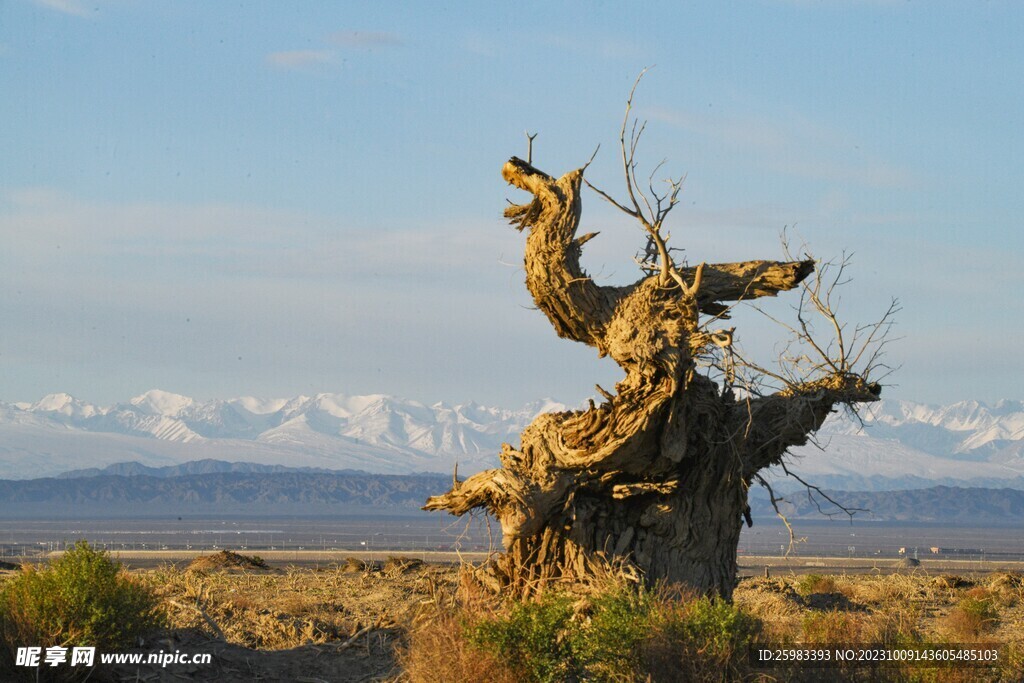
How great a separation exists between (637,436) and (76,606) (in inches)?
262

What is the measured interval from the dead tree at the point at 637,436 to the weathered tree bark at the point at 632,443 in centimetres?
2

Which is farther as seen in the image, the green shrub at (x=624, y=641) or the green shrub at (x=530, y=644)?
the green shrub at (x=530, y=644)

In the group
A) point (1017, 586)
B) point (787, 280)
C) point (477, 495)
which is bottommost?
point (1017, 586)

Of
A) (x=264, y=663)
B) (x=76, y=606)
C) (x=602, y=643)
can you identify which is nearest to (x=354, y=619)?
(x=264, y=663)

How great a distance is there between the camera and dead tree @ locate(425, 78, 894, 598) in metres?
15.3

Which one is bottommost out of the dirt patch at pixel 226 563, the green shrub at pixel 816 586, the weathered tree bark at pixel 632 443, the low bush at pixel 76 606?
the green shrub at pixel 816 586

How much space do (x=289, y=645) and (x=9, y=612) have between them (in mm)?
3739

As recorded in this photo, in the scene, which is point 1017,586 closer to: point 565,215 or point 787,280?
point 787,280

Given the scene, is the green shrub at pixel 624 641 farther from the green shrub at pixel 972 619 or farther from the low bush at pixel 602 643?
the green shrub at pixel 972 619

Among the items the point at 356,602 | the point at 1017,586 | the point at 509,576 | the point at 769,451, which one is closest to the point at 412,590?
the point at 356,602

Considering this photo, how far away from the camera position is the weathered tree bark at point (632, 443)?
15320mm

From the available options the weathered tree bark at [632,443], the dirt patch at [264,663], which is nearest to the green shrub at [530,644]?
the dirt patch at [264,663]

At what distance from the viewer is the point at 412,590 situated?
21562 mm

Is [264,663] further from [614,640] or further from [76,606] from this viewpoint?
[614,640]
